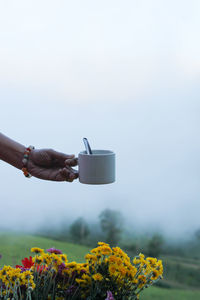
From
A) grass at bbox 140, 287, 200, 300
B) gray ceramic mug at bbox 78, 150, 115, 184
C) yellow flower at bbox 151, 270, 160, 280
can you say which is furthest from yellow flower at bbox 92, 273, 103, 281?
grass at bbox 140, 287, 200, 300

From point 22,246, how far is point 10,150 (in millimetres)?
1809

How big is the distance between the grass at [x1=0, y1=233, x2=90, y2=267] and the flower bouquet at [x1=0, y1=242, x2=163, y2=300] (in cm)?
165

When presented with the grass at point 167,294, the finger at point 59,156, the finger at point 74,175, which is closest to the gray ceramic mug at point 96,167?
the finger at point 74,175

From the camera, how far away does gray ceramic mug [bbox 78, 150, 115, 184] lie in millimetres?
920

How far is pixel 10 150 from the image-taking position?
3.79ft

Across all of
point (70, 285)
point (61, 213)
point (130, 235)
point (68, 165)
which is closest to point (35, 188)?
point (61, 213)

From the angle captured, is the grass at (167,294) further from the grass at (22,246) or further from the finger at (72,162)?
the finger at (72,162)

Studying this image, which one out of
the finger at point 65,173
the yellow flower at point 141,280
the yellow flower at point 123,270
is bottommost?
the yellow flower at point 141,280

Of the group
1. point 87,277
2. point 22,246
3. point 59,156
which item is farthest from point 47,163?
point 22,246

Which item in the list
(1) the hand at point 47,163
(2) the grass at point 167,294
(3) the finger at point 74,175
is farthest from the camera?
(2) the grass at point 167,294

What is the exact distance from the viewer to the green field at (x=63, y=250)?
8.57ft

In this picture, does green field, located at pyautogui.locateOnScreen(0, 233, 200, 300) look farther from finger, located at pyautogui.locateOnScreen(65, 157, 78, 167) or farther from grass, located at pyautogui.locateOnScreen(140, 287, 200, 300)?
finger, located at pyautogui.locateOnScreen(65, 157, 78, 167)

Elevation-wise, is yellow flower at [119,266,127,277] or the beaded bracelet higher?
the beaded bracelet

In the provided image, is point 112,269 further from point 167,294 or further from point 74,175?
point 167,294
